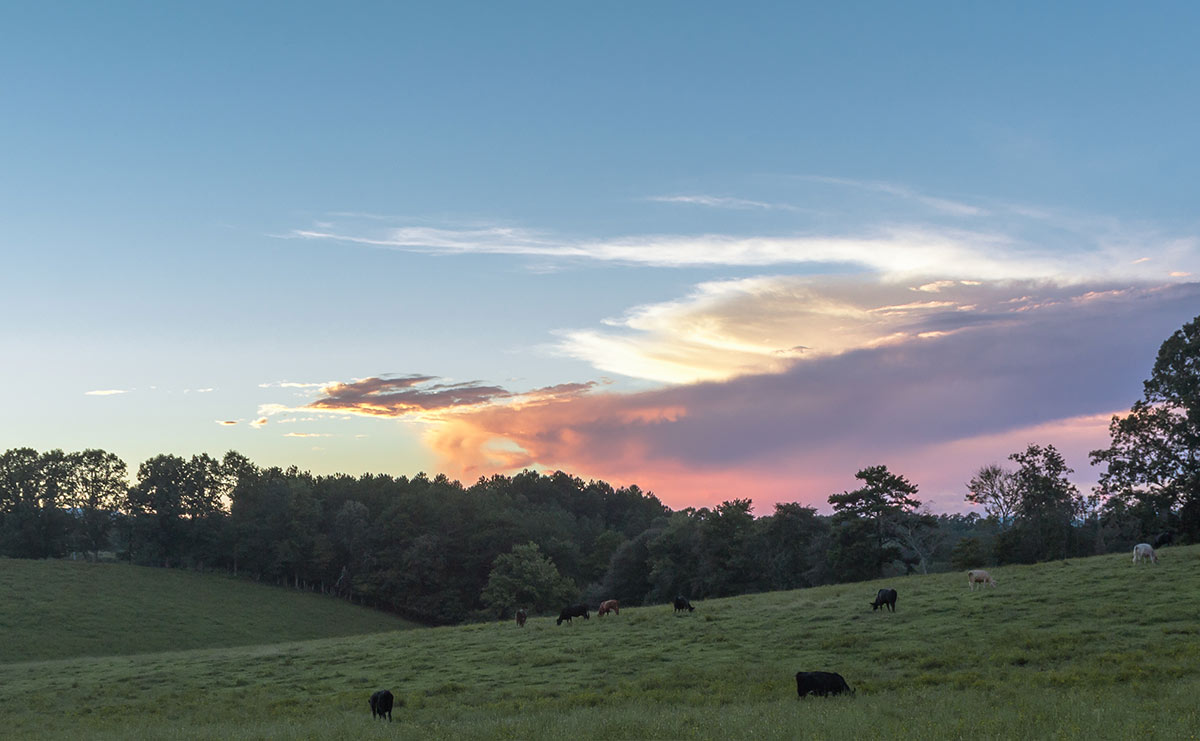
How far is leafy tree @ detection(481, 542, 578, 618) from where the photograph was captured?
94875 mm

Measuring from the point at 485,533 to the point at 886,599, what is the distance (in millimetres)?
87065

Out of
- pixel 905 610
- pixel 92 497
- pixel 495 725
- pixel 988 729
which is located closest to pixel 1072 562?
pixel 905 610

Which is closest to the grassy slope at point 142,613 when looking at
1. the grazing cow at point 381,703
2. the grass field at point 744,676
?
the grass field at point 744,676

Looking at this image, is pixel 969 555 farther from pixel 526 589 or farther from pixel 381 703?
pixel 381 703

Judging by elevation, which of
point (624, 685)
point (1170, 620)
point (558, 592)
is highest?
point (1170, 620)

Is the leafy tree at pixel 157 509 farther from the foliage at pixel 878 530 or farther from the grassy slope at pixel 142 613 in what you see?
the foliage at pixel 878 530

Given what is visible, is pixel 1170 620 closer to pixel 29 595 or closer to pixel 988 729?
pixel 988 729

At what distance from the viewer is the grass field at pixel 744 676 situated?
17.3 metres

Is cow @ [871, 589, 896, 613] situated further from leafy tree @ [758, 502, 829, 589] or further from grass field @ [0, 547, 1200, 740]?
leafy tree @ [758, 502, 829, 589]

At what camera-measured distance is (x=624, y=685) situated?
85.0 feet

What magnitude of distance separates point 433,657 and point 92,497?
100m

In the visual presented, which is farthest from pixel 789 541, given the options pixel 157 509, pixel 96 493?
pixel 96 493

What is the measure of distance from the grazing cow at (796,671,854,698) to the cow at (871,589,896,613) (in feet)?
44.1

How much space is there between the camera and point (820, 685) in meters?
21.4
